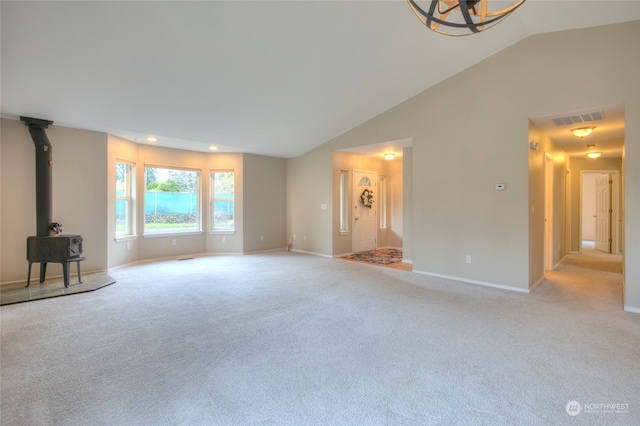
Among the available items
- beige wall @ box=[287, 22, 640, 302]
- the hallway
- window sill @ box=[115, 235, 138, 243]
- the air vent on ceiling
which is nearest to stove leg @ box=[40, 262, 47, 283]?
window sill @ box=[115, 235, 138, 243]

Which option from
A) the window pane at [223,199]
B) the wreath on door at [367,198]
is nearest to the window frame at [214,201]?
the window pane at [223,199]

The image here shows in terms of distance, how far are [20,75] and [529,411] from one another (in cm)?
577

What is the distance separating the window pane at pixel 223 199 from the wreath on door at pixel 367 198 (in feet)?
10.7

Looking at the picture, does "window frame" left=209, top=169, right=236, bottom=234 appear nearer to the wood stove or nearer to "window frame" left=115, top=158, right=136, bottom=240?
"window frame" left=115, top=158, right=136, bottom=240

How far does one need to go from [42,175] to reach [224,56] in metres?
3.43

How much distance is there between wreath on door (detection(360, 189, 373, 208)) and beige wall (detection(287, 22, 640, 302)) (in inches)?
81.1

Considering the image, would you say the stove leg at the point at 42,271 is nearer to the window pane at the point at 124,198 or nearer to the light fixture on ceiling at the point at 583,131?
the window pane at the point at 124,198

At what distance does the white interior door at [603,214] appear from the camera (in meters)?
7.64

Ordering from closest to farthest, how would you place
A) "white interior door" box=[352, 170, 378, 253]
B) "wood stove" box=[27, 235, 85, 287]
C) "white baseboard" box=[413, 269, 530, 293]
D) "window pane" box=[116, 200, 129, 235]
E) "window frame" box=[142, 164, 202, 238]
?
"white baseboard" box=[413, 269, 530, 293]
"wood stove" box=[27, 235, 85, 287]
"window pane" box=[116, 200, 129, 235]
"window frame" box=[142, 164, 202, 238]
"white interior door" box=[352, 170, 378, 253]

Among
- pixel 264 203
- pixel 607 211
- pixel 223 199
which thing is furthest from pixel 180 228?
pixel 607 211

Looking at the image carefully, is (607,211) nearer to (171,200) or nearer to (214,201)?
A: (214,201)

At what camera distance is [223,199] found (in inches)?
290

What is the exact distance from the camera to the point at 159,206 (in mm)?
6637

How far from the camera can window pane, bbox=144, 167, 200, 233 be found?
6504 millimetres
